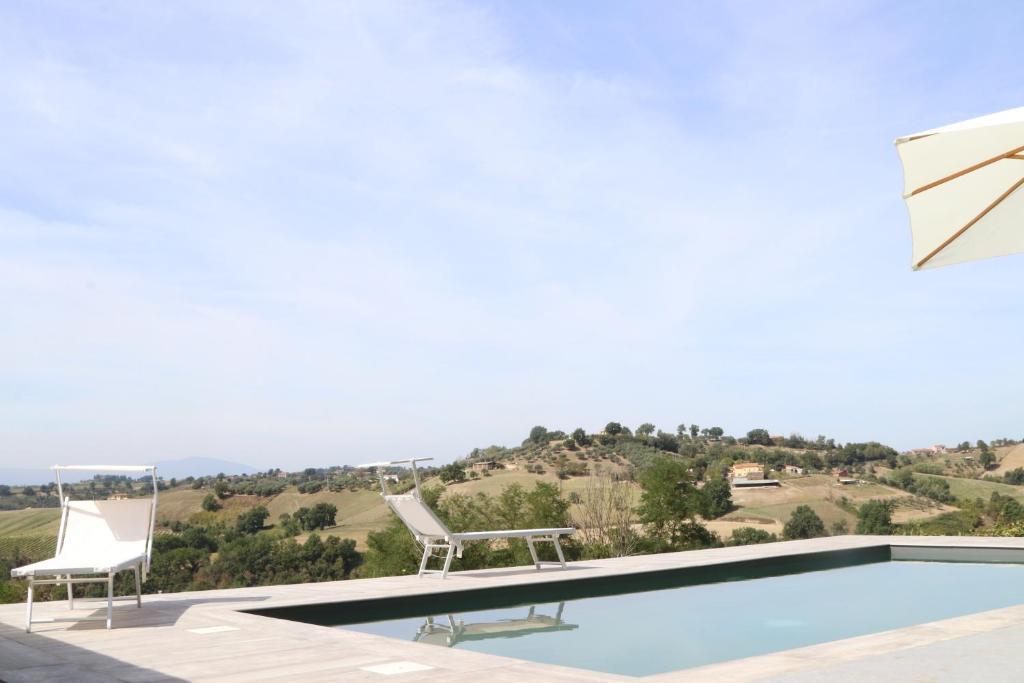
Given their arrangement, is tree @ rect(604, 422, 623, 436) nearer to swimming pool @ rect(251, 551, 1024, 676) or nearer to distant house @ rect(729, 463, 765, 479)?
distant house @ rect(729, 463, 765, 479)

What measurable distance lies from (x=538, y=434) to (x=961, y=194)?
34.7 m

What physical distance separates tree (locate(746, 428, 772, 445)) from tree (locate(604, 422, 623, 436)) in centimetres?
540

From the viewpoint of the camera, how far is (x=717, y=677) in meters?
3.40

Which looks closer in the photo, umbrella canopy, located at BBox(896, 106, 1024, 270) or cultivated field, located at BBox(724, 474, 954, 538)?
umbrella canopy, located at BBox(896, 106, 1024, 270)

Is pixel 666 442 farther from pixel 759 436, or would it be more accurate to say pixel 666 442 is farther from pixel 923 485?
pixel 923 485

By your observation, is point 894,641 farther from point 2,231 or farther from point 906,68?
point 2,231

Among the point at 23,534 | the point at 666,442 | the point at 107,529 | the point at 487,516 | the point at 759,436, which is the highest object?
the point at 759,436

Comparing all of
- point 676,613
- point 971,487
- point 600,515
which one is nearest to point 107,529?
point 676,613

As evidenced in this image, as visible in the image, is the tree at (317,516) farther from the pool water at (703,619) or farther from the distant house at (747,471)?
the pool water at (703,619)

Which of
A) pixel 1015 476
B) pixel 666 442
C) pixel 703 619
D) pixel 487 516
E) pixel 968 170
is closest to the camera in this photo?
pixel 968 170

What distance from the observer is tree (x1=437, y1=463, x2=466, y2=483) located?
93.8 feet

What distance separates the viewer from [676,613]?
675 centimetres

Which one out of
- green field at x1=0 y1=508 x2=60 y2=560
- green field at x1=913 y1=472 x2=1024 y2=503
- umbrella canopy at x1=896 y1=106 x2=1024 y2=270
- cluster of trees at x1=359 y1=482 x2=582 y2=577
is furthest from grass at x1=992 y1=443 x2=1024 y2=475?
umbrella canopy at x1=896 y1=106 x2=1024 y2=270

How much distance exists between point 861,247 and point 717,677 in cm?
1349
